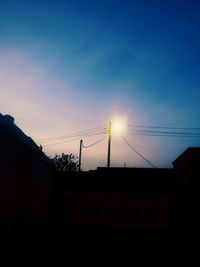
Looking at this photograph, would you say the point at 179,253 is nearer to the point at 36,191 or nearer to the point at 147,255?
the point at 147,255

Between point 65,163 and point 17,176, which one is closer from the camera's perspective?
point 17,176

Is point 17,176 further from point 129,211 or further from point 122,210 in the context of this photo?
point 129,211

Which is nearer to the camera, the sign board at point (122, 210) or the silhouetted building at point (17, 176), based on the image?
the silhouetted building at point (17, 176)

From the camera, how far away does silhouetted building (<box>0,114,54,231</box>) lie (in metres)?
9.24

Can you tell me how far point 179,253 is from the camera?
41.5 feet

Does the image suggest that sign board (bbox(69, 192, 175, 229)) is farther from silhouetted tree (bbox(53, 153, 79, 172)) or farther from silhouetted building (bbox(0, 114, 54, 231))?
silhouetted tree (bbox(53, 153, 79, 172))

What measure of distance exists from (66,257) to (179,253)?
16.8 ft

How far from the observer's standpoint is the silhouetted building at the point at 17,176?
9.24 metres

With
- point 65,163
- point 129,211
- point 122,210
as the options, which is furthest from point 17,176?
point 65,163

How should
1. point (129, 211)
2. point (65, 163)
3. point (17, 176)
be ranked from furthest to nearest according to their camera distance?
point (65, 163) < point (129, 211) < point (17, 176)

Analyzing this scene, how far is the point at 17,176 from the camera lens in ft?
35.6

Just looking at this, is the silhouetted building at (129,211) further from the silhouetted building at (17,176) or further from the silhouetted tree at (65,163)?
the silhouetted tree at (65,163)

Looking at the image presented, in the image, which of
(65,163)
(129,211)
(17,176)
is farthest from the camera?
(65,163)

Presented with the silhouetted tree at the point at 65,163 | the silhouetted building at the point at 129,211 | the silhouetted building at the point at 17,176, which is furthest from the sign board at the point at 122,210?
the silhouetted tree at the point at 65,163
